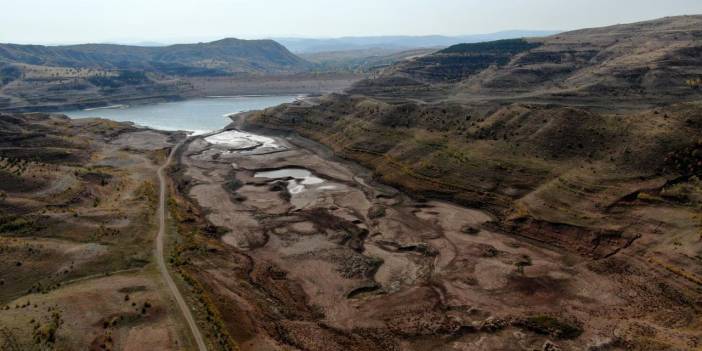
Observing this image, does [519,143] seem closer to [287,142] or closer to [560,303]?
[560,303]

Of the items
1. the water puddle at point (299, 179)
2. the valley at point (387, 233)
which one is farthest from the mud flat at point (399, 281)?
the water puddle at point (299, 179)

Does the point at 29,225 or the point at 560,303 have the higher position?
the point at 29,225

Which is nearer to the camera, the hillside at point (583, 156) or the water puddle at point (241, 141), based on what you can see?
the hillside at point (583, 156)

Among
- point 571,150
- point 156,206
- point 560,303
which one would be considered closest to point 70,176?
point 156,206

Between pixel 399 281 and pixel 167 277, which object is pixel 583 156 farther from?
pixel 167 277

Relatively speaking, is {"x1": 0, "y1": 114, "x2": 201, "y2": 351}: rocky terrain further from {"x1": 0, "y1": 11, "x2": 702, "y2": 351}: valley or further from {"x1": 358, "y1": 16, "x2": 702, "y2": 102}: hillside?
{"x1": 358, "y1": 16, "x2": 702, "y2": 102}: hillside

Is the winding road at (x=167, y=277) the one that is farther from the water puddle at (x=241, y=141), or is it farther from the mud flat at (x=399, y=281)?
the water puddle at (x=241, y=141)

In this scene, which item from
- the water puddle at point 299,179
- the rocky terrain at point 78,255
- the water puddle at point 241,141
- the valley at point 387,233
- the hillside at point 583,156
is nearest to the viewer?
the rocky terrain at point 78,255
